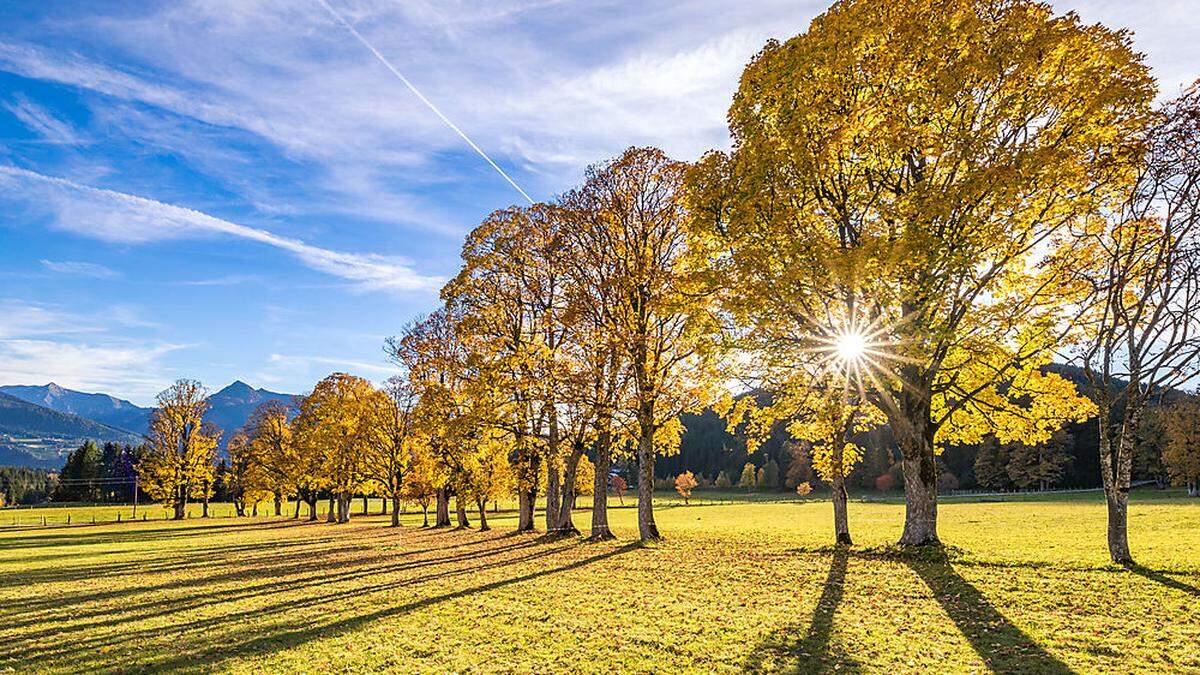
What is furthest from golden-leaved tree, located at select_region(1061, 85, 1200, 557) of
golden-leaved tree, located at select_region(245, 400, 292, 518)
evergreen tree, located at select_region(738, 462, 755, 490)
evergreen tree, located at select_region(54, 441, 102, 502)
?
evergreen tree, located at select_region(54, 441, 102, 502)

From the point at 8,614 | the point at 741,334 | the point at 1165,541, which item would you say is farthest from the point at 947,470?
the point at 8,614

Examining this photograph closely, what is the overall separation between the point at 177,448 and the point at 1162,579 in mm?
87744

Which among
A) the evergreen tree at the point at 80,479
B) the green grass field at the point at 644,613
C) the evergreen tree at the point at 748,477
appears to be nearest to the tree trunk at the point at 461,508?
the green grass field at the point at 644,613

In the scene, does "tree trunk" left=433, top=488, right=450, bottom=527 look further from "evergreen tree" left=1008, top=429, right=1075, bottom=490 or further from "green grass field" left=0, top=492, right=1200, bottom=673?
"evergreen tree" left=1008, top=429, right=1075, bottom=490

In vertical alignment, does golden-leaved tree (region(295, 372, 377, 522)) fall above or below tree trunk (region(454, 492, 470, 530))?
above

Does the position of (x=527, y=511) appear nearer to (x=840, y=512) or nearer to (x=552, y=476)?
(x=552, y=476)

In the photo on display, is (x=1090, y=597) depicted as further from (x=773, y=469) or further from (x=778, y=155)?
(x=773, y=469)

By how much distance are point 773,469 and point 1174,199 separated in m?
138

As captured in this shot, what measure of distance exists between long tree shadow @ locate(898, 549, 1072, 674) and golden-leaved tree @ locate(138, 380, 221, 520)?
80862 millimetres

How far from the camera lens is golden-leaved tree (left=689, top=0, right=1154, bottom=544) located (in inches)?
667

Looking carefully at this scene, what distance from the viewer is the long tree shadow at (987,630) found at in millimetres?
9344

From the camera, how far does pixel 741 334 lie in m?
21.6

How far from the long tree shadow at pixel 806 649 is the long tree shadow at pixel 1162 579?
7.36 meters

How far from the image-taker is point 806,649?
10586 mm
